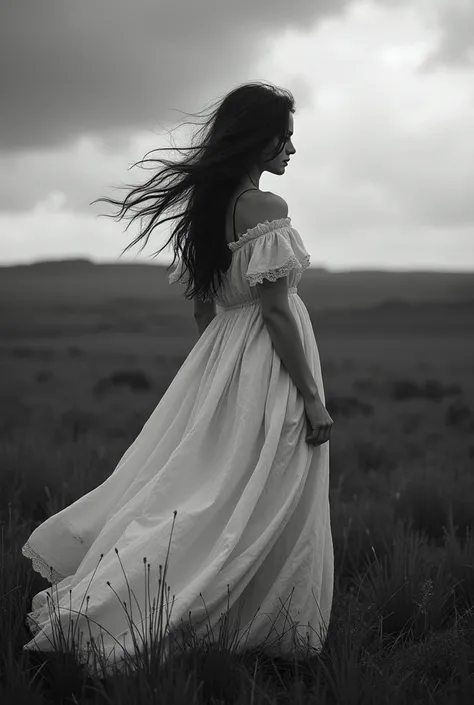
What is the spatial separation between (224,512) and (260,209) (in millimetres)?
1183

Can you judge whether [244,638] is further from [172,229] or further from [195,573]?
Answer: [172,229]

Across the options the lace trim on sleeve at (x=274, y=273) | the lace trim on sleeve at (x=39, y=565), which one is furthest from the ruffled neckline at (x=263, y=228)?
the lace trim on sleeve at (x=39, y=565)

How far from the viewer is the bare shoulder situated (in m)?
2.92

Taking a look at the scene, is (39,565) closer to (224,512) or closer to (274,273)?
(224,512)

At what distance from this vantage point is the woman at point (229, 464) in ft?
8.75

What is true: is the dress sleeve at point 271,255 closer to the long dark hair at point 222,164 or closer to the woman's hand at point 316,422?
the long dark hair at point 222,164

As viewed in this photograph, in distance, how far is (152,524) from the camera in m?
2.77

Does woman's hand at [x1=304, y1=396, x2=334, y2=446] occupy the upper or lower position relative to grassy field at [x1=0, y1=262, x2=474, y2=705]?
upper

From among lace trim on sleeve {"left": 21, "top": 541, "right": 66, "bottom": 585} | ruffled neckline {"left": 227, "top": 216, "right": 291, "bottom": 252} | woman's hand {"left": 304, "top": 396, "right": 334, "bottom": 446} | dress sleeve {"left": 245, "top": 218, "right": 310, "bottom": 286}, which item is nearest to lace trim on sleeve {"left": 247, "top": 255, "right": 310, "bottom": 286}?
dress sleeve {"left": 245, "top": 218, "right": 310, "bottom": 286}

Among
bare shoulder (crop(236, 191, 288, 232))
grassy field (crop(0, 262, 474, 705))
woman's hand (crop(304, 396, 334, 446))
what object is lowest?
grassy field (crop(0, 262, 474, 705))

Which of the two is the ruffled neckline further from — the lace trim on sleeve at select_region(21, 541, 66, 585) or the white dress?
the lace trim on sleeve at select_region(21, 541, 66, 585)

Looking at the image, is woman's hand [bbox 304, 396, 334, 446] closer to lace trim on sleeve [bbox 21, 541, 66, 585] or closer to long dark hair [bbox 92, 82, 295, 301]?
long dark hair [bbox 92, 82, 295, 301]

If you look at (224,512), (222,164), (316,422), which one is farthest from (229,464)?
(222,164)

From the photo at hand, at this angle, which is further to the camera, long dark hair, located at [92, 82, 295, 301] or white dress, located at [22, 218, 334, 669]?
long dark hair, located at [92, 82, 295, 301]
